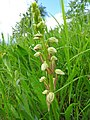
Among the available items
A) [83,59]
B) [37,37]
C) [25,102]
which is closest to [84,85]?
[83,59]

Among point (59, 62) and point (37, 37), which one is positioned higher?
point (37, 37)

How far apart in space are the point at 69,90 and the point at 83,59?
1.02 feet

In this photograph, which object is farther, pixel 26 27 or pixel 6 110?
pixel 26 27

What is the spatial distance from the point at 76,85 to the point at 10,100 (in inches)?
13.1

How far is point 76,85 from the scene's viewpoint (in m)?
1.40

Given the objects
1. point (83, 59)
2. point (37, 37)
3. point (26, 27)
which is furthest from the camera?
point (26, 27)

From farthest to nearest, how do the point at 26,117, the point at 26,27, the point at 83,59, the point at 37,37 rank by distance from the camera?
the point at 26,27, the point at 83,59, the point at 26,117, the point at 37,37

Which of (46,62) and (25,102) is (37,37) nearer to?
(46,62)

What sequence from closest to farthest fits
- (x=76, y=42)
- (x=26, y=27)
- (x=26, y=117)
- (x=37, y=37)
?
(x=37, y=37) → (x=26, y=117) → (x=76, y=42) → (x=26, y=27)

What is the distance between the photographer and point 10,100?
1.41 m

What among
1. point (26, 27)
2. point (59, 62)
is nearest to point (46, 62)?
point (59, 62)

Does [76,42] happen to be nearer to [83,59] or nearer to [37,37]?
[83,59]

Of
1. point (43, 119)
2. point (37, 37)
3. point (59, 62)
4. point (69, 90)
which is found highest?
point (37, 37)

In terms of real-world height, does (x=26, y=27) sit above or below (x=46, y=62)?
above
